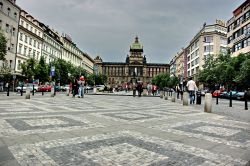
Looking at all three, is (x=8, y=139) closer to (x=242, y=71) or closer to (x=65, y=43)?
(x=242, y=71)

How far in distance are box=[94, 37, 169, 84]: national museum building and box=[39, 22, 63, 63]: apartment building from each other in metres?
88.5

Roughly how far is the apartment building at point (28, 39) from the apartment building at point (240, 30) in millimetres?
48009

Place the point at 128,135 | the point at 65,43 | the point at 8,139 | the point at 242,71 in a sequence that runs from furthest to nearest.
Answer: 1. the point at 65,43
2. the point at 242,71
3. the point at 128,135
4. the point at 8,139

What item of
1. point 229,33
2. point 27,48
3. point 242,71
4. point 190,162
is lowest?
point 190,162

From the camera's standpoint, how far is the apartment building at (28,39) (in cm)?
5112

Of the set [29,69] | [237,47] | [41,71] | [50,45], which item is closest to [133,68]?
[50,45]

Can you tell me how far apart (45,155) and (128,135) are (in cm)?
208

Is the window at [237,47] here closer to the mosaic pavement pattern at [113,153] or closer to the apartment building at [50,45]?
the apartment building at [50,45]

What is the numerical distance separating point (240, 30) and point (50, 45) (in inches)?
2045

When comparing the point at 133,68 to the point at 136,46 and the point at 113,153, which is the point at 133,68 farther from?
the point at 113,153

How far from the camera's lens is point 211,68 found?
54.6m

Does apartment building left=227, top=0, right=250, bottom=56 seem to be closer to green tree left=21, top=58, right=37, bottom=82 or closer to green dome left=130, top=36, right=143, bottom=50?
green tree left=21, top=58, right=37, bottom=82

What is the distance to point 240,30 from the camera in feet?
176

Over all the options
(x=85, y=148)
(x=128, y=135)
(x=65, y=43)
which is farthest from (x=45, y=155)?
(x=65, y=43)
